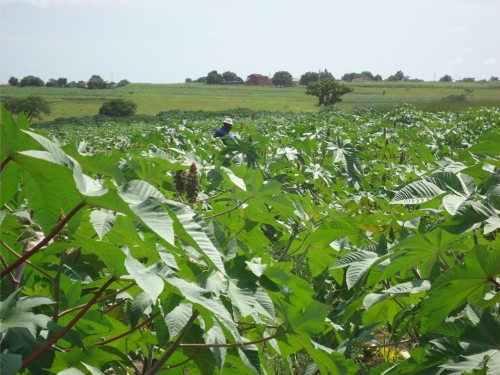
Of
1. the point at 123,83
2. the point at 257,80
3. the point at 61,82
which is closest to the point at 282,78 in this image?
the point at 257,80

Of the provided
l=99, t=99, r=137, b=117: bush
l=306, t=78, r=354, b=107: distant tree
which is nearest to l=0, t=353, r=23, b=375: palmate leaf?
l=99, t=99, r=137, b=117: bush

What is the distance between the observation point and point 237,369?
1351mm

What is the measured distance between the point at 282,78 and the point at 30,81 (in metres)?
48.0

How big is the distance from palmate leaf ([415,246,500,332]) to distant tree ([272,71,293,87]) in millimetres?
109658

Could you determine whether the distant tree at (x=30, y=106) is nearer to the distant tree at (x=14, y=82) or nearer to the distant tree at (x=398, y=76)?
the distant tree at (x=14, y=82)

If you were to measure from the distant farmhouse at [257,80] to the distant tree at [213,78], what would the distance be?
301 inches

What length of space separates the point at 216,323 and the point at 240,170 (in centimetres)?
97

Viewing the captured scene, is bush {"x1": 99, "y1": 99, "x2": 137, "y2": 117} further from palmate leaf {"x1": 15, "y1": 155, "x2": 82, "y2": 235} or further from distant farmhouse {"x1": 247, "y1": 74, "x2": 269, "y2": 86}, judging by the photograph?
distant farmhouse {"x1": 247, "y1": 74, "x2": 269, "y2": 86}

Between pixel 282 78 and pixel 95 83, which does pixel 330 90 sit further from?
pixel 282 78

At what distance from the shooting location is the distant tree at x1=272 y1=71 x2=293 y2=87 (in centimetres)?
10875

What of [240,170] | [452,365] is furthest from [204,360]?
[240,170]

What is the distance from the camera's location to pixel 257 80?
11850cm

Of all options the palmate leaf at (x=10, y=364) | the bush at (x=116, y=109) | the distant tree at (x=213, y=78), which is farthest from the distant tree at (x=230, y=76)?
the palmate leaf at (x=10, y=364)

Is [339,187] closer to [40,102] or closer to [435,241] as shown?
[435,241]
